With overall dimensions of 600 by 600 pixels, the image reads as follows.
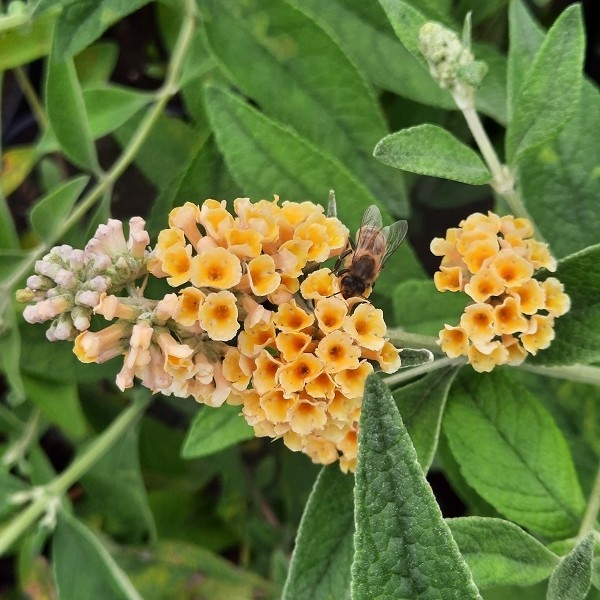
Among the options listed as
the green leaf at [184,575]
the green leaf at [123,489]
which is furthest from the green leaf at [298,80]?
the green leaf at [184,575]

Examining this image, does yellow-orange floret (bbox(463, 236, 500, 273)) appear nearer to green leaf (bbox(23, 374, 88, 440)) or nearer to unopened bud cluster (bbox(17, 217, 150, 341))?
unopened bud cluster (bbox(17, 217, 150, 341))

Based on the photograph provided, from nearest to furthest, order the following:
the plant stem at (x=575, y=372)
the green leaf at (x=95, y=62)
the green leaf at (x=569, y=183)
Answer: the plant stem at (x=575, y=372) → the green leaf at (x=569, y=183) → the green leaf at (x=95, y=62)

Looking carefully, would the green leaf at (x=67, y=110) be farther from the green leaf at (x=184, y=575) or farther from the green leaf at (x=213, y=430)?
the green leaf at (x=184, y=575)


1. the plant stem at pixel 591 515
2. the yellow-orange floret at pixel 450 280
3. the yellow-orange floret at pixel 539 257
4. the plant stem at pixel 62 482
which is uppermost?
the yellow-orange floret at pixel 539 257

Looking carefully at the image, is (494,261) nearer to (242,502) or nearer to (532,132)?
(532,132)

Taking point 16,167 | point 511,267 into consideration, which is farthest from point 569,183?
point 16,167

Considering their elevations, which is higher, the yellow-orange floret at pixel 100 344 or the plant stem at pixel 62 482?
the yellow-orange floret at pixel 100 344

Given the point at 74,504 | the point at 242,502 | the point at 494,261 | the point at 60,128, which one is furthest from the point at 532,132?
the point at 74,504
